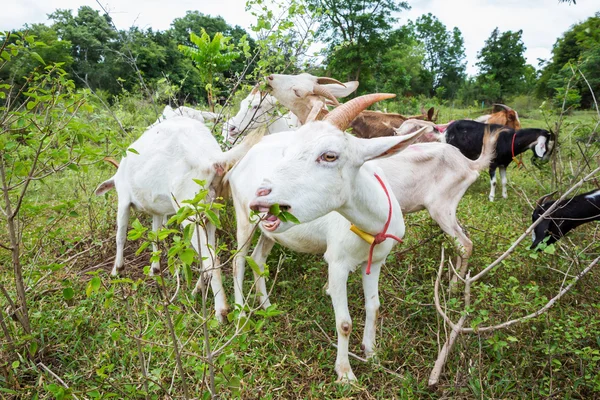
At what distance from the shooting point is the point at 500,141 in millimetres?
7078

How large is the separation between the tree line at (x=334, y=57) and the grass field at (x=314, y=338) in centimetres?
155

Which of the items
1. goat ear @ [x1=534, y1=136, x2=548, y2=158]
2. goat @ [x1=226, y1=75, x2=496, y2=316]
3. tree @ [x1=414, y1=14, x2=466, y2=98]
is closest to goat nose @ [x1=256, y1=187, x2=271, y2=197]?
goat @ [x1=226, y1=75, x2=496, y2=316]

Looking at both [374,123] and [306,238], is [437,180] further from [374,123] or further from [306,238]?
[374,123]

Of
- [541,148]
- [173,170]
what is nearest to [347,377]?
[173,170]

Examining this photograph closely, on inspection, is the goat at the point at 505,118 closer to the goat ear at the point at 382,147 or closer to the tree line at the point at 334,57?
the tree line at the point at 334,57

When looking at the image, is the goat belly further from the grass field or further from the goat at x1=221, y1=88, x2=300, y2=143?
the goat at x1=221, y1=88, x2=300, y2=143

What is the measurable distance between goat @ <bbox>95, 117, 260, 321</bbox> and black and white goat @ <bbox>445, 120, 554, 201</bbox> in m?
4.72

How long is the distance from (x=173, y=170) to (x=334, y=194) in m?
1.85

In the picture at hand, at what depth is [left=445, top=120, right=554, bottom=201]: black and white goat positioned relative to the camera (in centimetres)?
679

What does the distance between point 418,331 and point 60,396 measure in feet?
7.84

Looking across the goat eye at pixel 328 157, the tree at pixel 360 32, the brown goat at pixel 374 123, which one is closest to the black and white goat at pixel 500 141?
the brown goat at pixel 374 123

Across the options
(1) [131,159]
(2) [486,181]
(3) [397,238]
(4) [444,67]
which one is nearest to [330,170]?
(3) [397,238]

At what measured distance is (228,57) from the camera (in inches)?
191

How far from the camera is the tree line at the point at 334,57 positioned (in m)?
4.74
